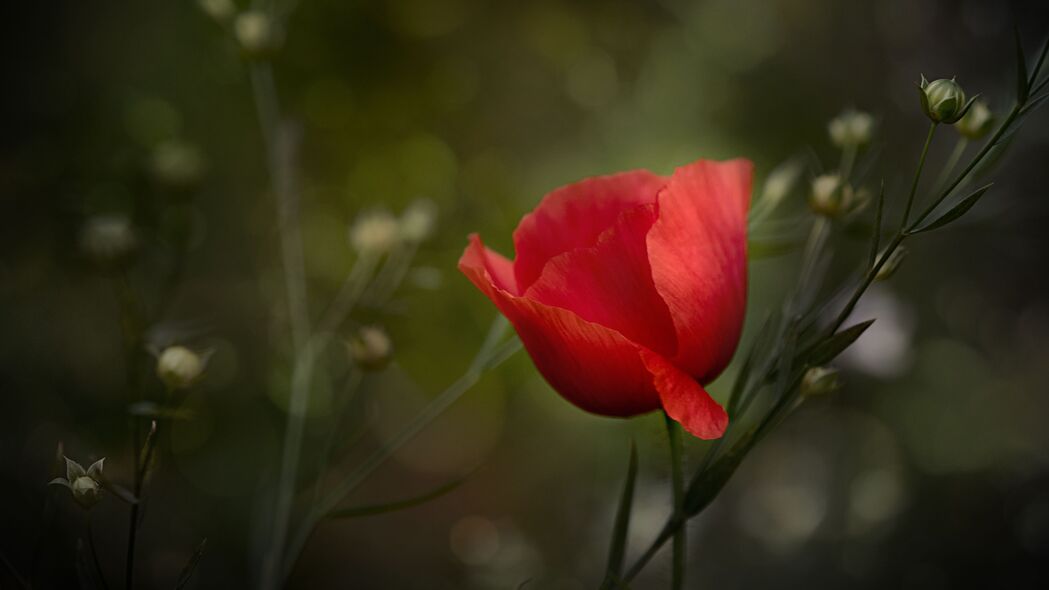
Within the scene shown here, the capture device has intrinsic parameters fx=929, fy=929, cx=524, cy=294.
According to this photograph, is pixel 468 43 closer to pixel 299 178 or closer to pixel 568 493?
pixel 299 178

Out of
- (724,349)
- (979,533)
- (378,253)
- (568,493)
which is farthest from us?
(568,493)

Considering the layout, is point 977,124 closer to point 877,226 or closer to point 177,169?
point 877,226

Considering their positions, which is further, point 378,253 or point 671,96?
point 671,96

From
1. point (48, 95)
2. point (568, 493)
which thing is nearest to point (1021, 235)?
point (568, 493)

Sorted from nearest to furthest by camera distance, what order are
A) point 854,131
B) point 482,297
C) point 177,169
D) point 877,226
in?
point 877,226 < point 854,131 < point 177,169 < point 482,297

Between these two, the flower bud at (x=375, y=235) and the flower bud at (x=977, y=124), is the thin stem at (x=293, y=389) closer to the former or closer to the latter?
the flower bud at (x=375, y=235)

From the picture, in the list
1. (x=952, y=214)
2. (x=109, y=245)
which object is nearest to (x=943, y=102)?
(x=952, y=214)

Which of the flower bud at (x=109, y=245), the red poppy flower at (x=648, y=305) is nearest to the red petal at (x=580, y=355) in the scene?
the red poppy flower at (x=648, y=305)
